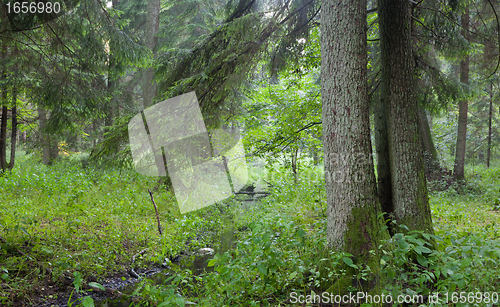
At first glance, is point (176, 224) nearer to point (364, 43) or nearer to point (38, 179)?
point (38, 179)

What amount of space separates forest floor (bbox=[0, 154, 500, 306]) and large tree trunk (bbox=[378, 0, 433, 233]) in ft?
1.73

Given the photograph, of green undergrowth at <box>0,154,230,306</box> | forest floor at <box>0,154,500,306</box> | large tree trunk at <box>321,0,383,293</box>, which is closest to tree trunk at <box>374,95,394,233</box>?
large tree trunk at <box>321,0,383,293</box>

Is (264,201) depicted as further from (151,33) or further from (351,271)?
(151,33)

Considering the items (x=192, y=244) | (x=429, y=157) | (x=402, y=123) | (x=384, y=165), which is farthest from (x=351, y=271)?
(x=429, y=157)

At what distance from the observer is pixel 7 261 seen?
4098 millimetres

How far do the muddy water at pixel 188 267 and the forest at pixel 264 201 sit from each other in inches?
1.4

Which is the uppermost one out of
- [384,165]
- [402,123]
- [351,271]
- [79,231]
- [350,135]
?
[402,123]

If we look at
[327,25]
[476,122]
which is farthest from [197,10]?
[476,122]

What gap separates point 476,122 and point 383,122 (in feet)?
54.5

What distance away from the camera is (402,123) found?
373cm

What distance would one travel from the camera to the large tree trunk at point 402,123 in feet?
12.1

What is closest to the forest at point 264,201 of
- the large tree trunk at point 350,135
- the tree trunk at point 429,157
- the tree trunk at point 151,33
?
the large tree trunk at point 350,135

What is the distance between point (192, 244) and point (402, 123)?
4953mm

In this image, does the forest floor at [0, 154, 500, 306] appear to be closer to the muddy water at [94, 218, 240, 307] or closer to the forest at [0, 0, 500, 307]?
the forest at [0, 0, 500, 307]
